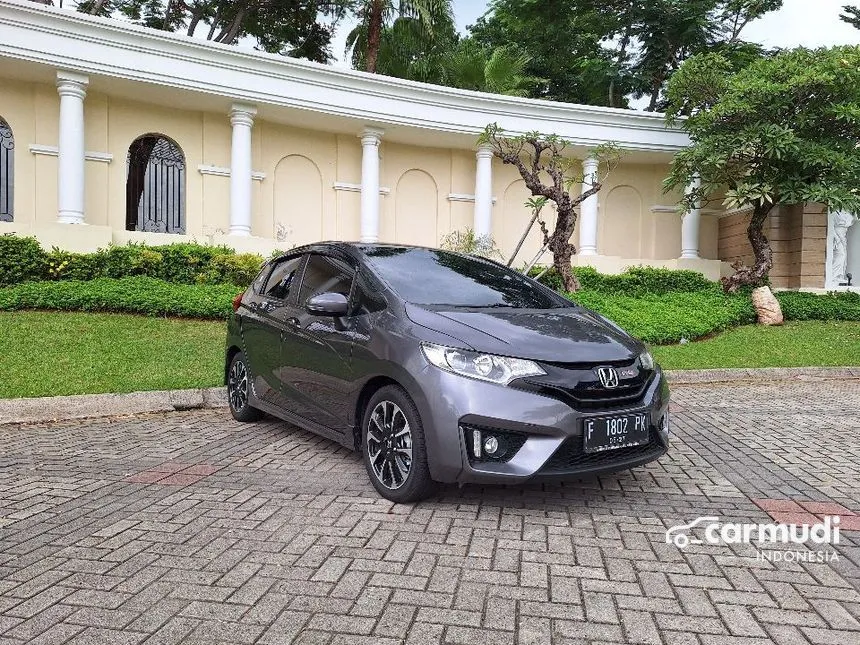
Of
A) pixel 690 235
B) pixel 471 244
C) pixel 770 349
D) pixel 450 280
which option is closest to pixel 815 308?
pixel 690 235

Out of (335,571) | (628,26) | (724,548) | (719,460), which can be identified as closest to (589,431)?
(724,548)

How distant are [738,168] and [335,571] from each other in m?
16.5

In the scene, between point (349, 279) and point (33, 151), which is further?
point (33, 151)

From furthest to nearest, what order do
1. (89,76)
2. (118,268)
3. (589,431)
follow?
(89,76), (118,268), (589,431)

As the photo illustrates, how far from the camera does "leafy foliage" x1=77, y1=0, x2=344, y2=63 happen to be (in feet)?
76.6

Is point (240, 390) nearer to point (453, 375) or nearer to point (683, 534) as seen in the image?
point (453, 375)

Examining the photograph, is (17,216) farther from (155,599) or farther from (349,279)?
(155,599)

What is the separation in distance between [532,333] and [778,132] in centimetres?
1382

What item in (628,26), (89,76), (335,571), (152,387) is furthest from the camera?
(628,26)

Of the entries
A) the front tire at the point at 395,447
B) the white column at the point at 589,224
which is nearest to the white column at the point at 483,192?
the white column at the point at 589,224

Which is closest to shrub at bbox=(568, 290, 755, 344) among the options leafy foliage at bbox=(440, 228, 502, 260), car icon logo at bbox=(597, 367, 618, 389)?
leafy foliage at bbox=(440, 228, 502, 260)

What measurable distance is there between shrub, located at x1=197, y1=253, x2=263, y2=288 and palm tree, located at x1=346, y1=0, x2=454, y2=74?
10.3 metres

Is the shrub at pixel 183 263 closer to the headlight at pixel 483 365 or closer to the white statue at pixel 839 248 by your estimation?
the headlight at pixel 483 365

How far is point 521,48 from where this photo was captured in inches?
1027
